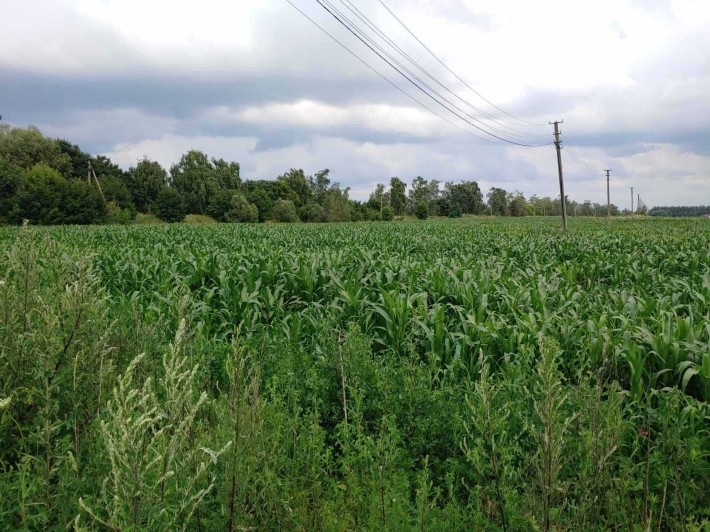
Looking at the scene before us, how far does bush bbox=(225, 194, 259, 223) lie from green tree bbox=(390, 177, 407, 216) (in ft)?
157

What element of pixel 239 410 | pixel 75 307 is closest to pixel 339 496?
pixel 239 410

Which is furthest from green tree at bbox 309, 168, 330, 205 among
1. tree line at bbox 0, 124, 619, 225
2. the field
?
the field

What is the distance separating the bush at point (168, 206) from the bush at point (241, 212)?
8.27 metres

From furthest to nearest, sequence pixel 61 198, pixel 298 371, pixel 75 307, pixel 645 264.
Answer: pixel 61 198 → pixel 645 264 → pixel 298 371 → pixel 75 307

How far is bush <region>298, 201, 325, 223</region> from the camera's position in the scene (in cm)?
8569

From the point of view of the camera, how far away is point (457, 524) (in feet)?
7.54

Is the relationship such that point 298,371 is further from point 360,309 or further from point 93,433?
point 360,309

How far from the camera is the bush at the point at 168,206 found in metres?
75.0

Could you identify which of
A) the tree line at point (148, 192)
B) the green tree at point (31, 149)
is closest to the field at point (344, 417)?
the tree line at point (148, 192)

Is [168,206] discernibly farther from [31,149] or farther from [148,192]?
[31,149]

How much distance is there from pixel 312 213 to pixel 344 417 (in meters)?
83.5

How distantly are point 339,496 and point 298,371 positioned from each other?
1835 millimetres

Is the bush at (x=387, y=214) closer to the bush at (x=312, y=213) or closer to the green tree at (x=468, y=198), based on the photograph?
the bush at (x=312, y=213)

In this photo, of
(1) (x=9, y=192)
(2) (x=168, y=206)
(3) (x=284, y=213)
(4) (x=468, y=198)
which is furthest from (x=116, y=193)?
(4) (x=468, y=198)
